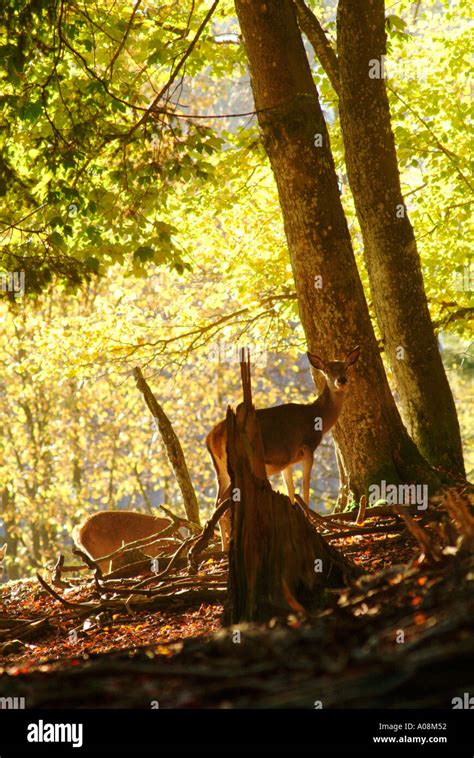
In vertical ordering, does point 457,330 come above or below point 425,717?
above

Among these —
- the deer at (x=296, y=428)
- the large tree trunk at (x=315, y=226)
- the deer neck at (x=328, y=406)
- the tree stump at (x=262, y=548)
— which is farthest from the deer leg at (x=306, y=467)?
the tree stump at (x=262, y=548)

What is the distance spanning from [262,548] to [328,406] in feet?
18.7

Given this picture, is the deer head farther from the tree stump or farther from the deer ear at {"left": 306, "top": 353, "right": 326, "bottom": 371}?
the tree stump

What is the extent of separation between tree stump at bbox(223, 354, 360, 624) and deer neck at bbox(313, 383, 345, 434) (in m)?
5.03

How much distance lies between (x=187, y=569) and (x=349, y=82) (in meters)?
6.62

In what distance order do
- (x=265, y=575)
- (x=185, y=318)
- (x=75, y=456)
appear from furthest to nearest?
(x=75, y=456), (x=185, y=318), (x=265, y=575)

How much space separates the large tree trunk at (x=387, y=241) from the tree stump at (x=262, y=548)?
607cm

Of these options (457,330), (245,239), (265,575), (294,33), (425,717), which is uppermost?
(245,239)

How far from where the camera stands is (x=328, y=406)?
416 inches

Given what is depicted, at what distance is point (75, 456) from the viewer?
35500 mm

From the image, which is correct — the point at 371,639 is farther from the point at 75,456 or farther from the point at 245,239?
the point at 75,456

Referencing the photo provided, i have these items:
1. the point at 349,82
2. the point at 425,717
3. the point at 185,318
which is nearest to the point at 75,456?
the point at 185,318

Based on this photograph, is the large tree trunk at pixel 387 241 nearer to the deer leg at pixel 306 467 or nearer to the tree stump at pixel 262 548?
the deer leg at pixel 306 467

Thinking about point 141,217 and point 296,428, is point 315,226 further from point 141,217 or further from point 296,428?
point 141,217
